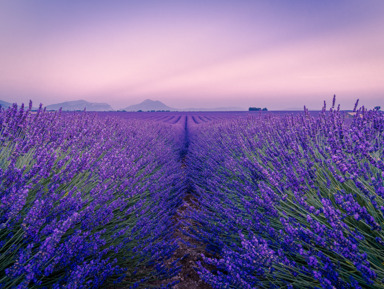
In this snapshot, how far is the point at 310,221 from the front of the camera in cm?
86

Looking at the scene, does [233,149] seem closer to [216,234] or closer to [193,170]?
[193,170]

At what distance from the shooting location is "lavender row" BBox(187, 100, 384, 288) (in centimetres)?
86

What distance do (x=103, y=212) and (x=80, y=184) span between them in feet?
1.40

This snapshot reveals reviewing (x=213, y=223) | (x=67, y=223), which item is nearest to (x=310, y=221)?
(x=67, y=223)

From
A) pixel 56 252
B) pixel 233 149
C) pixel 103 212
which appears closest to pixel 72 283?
pixel 56 252

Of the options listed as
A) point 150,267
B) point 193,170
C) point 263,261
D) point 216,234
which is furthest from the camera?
point 193,170

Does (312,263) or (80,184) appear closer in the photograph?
(312,263)

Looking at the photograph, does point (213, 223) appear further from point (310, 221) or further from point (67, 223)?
point (67, 223)

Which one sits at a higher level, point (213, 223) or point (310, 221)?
point (310, 221)

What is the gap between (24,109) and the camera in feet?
7.86

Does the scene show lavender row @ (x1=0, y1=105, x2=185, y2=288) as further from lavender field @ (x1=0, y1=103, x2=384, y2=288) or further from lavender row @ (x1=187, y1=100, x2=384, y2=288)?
lavender row @ (x1=187, y1=100, x2=384, y2=288)

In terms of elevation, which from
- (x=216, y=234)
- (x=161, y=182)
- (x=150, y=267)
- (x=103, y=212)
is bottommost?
(x=150, y=267)

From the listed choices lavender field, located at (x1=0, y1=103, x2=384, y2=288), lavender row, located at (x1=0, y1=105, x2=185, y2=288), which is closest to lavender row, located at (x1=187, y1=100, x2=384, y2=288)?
lavender field, located at (x1=0, y1=103, x2=384, y2=288)

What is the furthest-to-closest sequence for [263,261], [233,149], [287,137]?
[233,149] < [287,137] < [263,261]
